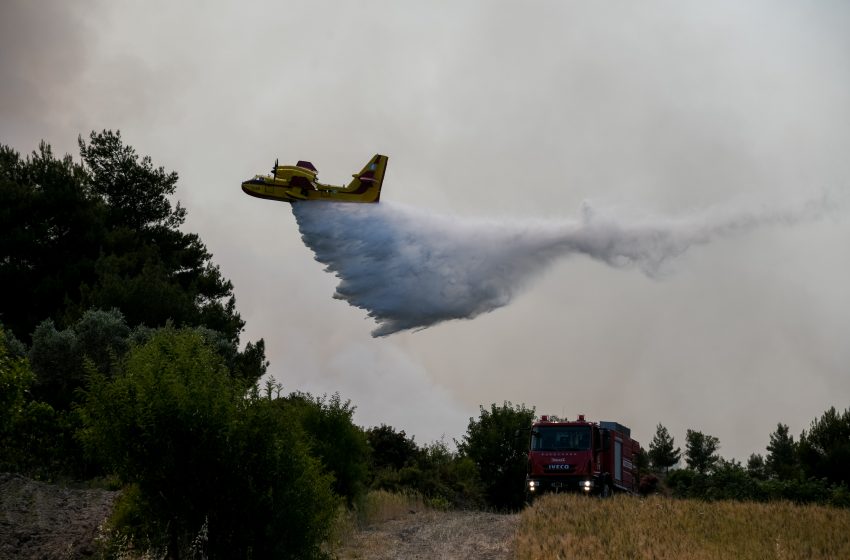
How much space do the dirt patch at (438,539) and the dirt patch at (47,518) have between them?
5555 mm

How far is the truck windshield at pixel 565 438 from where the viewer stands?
111 ft

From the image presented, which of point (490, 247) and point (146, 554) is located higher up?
point (490, 247)

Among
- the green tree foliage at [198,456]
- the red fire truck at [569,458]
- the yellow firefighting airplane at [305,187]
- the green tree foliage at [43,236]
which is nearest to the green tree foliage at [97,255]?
the green tree foliage at [43,236]

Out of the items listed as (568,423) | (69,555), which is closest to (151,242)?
(568,423)

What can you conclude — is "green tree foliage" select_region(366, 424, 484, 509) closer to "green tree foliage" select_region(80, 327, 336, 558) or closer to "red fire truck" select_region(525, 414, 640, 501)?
"red fire truck" select_region(525, 414, 640, 501)

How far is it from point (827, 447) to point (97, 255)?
40760 millimetres

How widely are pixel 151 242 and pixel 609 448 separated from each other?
3048cm

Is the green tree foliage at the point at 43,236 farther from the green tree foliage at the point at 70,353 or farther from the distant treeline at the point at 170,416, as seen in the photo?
the green tree foliage at the point at 70,353

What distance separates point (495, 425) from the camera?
49.2 metres

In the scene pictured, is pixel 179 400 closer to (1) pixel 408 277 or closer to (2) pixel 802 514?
(2) pixel 802 514

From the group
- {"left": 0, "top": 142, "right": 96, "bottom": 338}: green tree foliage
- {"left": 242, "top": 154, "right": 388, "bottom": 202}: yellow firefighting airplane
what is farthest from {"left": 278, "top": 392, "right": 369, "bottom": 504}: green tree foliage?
{"left": 0, "top": 142, "right": 96, "bottom": 338}: green tree foliage

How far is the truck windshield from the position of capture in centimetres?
3391

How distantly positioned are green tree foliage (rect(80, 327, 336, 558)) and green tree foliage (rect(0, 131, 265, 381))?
1020 inches

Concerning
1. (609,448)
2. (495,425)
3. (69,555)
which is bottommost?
(69,555)
